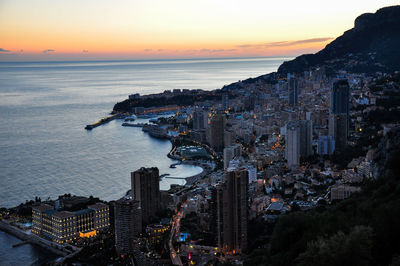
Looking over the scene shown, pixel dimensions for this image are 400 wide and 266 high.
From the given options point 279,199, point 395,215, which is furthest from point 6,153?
point 395,215

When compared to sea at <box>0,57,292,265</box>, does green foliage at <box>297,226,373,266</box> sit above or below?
above

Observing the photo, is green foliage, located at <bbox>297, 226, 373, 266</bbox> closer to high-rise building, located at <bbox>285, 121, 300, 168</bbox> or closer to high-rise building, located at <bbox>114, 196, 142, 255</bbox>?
high-rise building, located at <bbox>114, 196, 142, 255</bbox>

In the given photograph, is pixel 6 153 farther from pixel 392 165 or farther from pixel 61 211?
pixel 392 165

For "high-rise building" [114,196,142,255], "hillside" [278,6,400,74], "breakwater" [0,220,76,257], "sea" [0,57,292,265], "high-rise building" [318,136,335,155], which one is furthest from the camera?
"hillside" [278,6,400,74]

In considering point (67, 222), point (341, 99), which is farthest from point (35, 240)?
point (341, 99)

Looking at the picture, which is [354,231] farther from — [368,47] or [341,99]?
[368,47]

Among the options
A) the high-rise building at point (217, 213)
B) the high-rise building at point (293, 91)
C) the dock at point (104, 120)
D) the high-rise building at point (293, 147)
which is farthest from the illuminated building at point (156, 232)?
the high-rise building at point (293, 91)

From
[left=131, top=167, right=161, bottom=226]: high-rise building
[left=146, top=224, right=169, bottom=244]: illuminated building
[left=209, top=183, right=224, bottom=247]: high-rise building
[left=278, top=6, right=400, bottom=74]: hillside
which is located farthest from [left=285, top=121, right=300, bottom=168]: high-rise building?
[left=278, top=6, right=400, bottom=74]: hillside
